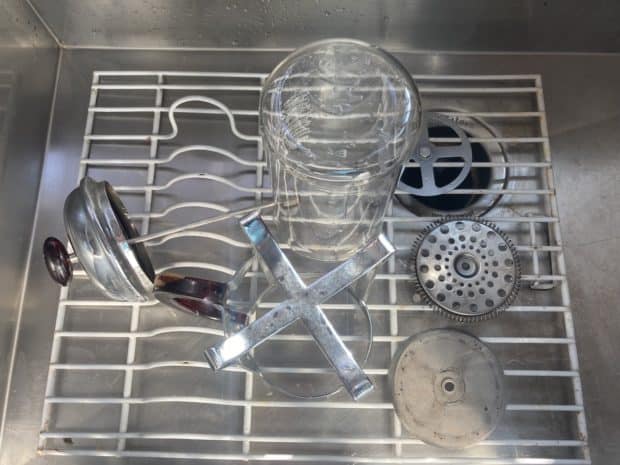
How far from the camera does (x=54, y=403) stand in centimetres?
70

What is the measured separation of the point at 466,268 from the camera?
695 millimetres

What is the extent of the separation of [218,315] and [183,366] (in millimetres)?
110

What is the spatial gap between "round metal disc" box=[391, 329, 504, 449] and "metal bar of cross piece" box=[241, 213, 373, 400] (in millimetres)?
107

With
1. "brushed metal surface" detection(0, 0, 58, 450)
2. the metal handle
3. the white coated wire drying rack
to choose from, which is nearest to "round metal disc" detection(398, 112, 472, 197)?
the white coated wire drying rack

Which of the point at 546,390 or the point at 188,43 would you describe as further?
the point at 188,43

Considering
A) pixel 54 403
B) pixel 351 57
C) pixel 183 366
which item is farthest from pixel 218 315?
pixel 351 57

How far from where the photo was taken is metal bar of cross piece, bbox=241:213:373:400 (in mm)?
588

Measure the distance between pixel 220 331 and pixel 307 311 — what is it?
0.15 metres

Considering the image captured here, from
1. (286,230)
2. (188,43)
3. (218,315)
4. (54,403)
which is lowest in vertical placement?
(54,403)

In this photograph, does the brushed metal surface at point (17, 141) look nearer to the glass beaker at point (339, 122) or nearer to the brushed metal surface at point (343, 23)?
the brushed metal surface at point (343, 23)

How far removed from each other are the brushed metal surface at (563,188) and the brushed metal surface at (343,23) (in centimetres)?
2

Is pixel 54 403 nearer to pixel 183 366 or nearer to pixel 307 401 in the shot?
pixel 183 366

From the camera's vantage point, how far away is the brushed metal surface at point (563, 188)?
71cm

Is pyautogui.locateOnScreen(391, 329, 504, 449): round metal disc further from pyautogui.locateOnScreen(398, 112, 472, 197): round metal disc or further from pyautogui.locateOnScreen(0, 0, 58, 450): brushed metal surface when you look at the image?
pyautogui.locateOnScreen(0, 0, 58, 450): brushed metal surface
